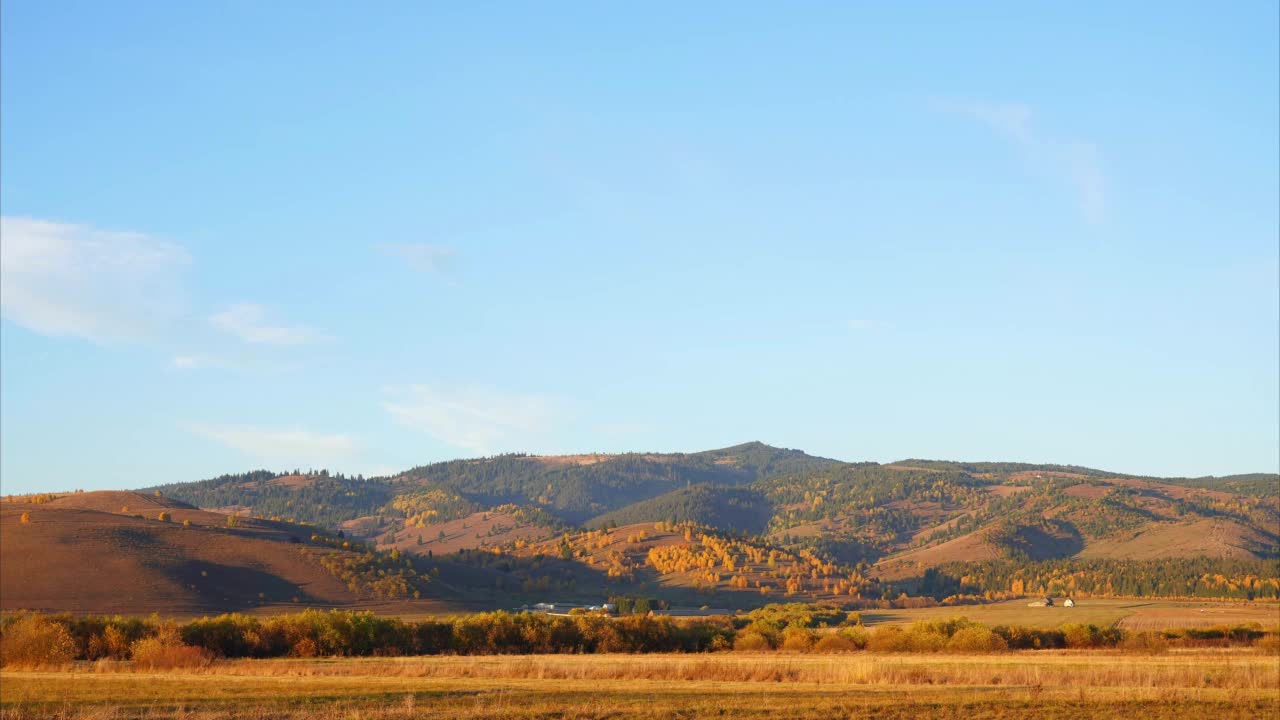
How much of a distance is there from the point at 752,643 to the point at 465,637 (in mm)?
19505

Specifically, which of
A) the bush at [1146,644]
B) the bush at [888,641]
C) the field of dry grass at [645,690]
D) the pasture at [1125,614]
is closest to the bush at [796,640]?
the bush at [888,641]

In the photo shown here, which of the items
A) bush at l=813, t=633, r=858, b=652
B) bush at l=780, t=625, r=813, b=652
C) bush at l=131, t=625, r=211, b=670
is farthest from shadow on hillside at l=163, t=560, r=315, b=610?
bush at l=813, t=633, r=858, b=652

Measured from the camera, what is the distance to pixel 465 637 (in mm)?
75812

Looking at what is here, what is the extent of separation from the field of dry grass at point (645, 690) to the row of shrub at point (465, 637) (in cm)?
766

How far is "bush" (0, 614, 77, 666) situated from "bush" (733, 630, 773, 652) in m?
40.9

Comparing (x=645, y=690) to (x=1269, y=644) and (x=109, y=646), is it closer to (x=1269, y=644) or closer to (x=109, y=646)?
(x=109, y=646)

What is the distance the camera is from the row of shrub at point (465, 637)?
61344mm

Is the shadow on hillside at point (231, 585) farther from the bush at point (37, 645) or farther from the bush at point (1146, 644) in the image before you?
the bush at point (1146, 644)

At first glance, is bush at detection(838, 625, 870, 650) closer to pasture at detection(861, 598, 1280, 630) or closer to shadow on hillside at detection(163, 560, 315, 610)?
pasture at detection(861, 598, 1280, 630)

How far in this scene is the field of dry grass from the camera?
34.9m

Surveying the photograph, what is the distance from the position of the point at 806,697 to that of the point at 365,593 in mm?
141020

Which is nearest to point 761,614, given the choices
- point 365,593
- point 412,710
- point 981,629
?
point 981,629

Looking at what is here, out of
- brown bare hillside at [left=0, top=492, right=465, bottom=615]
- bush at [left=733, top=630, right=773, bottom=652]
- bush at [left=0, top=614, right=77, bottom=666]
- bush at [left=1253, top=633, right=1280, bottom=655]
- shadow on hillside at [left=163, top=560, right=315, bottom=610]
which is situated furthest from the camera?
shadow on hillside at [left=163, top=560, right=315, bottom=610]

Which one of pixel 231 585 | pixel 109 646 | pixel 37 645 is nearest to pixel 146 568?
pixel 231 585
